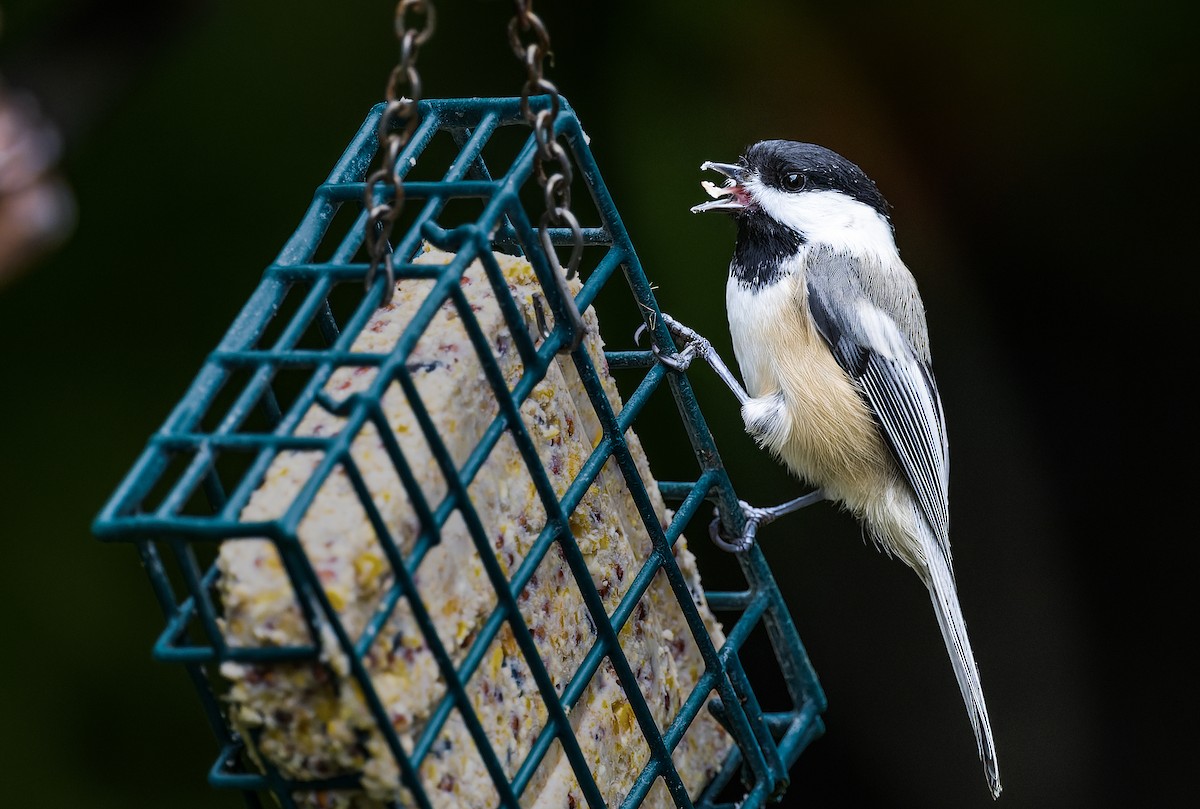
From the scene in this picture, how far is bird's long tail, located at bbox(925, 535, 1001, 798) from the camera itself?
2520 mm

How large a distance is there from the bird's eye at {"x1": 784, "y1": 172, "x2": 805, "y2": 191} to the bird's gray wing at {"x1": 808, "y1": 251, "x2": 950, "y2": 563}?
0.15 m

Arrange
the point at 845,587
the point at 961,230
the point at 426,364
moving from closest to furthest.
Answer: the point at 426,364
the point at 961,230
the point at 845,587

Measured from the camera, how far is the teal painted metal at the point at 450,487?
148cm

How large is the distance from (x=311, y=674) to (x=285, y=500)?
21 cm

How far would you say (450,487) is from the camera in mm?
1612

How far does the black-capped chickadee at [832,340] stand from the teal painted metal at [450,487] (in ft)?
1.65

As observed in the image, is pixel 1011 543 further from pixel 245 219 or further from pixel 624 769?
pixel 245 219

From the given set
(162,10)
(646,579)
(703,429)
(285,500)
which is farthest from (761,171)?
(162,10)

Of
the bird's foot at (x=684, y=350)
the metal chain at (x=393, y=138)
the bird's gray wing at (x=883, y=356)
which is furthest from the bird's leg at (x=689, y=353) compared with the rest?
the metal chain at (x=393, y=138)

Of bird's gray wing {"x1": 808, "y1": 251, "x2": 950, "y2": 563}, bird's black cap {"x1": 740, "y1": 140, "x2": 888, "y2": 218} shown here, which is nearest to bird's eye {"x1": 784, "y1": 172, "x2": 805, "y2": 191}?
bird's black cap {"x1": 740, "y1": 140, "x2": 888, "y2": 218}

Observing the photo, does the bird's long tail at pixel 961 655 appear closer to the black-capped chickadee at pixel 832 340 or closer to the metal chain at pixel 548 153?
the black-capped chickadee at pixel 832 340

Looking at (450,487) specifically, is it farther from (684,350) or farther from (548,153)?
(684,350)

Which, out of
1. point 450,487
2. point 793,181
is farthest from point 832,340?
point 450,487

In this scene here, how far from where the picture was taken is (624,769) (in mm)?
2039
